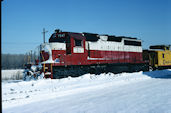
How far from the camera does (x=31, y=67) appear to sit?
516 inches

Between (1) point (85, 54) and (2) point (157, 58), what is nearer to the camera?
Answer: (1) point (85, 54)

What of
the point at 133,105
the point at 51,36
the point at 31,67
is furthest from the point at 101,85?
the point at 51,36

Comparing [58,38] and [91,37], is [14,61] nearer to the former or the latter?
[58,38]

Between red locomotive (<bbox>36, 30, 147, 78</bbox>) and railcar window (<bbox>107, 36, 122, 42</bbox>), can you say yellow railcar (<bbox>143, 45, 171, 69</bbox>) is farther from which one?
railcar window (<bbox>107, 36, 122, 42</bbox>)

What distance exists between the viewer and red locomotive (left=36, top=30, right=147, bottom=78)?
1323cm

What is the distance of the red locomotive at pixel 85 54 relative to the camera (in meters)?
13.2

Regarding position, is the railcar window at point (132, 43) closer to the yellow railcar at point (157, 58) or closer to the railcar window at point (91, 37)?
the yellow railcar at point (157, 58)

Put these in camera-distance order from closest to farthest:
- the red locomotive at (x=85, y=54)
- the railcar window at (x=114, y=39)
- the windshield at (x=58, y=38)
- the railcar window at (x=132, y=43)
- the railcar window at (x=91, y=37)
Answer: the red locomotive at (x=85, y=54)
the windshield at (x=58, y=38)
the railcar window at (x=91, y=37)
the railcar window at (x=114, y=39)
the railcar window at (x=132, y=43)

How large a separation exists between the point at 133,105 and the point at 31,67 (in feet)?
30.5

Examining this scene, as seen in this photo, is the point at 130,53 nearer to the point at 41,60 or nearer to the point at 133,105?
the point at 41,60

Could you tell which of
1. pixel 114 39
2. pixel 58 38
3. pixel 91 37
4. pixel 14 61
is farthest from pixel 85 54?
pixel 14 61

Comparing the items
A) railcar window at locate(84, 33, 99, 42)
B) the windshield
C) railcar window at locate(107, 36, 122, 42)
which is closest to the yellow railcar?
railcar window at locate(107, 36, 122, 42)

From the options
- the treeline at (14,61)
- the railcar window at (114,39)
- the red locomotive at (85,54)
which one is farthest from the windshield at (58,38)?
the railcar window at (114,39)

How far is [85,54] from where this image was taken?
576 inches
